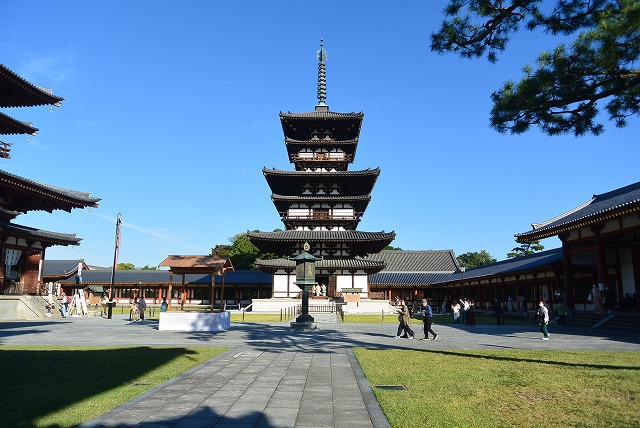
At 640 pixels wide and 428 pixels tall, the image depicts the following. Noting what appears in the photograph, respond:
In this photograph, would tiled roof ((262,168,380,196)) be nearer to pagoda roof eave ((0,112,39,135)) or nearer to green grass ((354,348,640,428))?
pagoda roof eave ((0,112,39,135))

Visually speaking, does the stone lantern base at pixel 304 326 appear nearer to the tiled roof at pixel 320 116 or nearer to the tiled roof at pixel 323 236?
the tiled roof at pixel 323 236

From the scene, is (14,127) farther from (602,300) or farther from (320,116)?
(602,300)

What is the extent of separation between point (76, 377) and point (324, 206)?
106 feet

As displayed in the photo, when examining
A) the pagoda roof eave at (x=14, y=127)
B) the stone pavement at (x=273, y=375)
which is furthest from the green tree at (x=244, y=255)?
the stone pavement at (x=273, y=375)

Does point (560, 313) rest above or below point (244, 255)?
below

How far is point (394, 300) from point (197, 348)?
37917 millimetres

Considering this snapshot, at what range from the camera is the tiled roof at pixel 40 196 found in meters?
24.6

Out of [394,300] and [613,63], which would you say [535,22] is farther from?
[394,300]

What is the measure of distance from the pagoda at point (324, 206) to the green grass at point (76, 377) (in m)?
24.4

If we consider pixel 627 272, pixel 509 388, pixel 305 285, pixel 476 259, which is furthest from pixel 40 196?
pixel 476 259

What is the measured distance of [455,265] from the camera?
54344mm

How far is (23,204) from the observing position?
2905 cm

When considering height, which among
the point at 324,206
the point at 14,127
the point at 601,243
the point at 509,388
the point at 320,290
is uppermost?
the point at 14,127

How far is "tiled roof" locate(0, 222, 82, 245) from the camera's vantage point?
26250 millimetres
